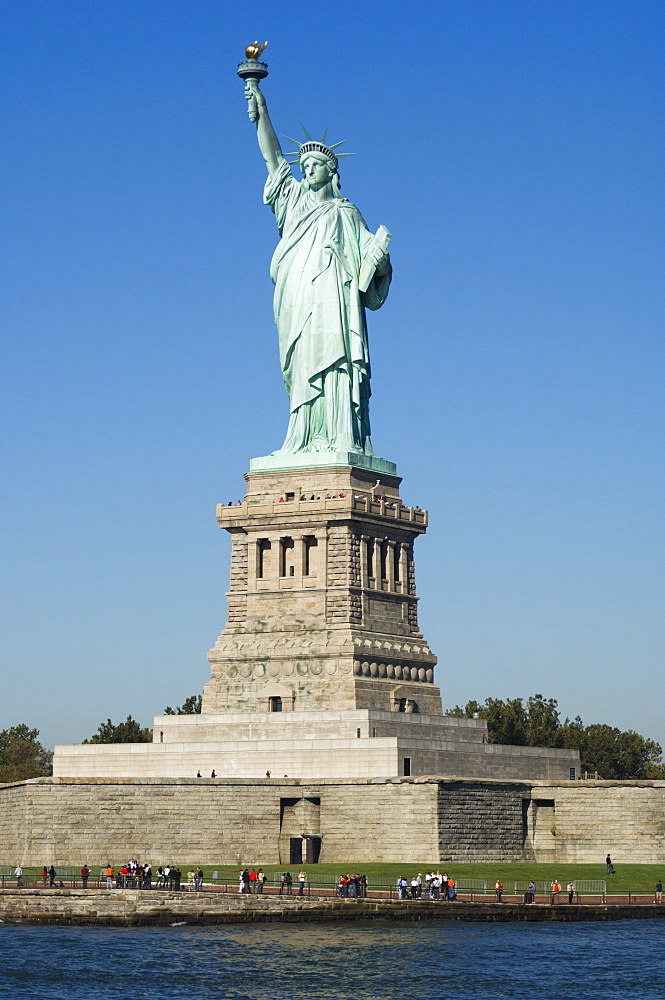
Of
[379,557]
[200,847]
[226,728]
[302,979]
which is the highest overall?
[379,557]

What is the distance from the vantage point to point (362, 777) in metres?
71.3

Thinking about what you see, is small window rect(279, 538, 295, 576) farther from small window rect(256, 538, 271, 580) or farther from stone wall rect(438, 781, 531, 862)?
stone wall rect(438, 781, 531, 862)

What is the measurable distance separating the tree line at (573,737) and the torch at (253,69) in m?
32.0

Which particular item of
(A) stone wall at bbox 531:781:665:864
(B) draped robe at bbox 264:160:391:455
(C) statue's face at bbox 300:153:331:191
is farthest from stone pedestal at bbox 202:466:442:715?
(C) statue's face at bbox 300:153:331:191

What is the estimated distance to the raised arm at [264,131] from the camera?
82688mm

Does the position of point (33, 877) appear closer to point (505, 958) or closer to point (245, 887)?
point (245, 887)

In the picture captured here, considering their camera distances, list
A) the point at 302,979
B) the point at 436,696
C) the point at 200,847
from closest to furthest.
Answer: the point at 302,979
the point at 200,847
the point at 436,696

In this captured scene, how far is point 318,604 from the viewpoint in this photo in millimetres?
78188

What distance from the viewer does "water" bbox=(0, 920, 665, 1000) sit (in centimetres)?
5297

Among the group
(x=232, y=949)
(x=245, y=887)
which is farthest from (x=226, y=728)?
(x=232, y=949)

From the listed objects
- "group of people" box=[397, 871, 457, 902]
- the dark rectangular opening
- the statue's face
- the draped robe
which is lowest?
"group of people" box=[397, 871, 457, 902]

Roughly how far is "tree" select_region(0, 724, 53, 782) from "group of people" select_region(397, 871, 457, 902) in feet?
137

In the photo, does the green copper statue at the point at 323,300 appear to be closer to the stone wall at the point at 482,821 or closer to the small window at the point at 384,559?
the small window at the point at 384,559

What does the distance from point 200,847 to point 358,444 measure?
63.4ft
